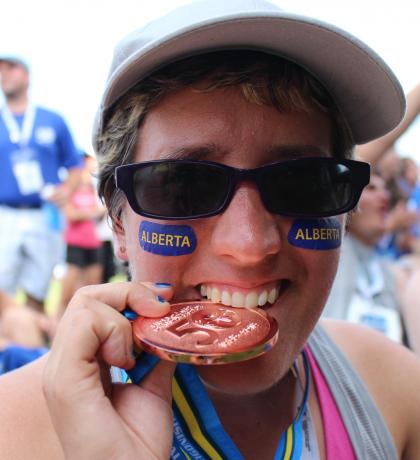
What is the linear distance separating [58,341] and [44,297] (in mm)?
5471

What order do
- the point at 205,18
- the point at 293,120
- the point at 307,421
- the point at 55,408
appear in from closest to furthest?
the point at 55,408 < the point at 205,18 < the point at 293,120 < the point at 307,421

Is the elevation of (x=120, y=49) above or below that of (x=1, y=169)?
above

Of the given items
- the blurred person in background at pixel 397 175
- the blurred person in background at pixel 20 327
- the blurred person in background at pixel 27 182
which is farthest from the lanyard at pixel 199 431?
the blurred person in background at pixel 27 182

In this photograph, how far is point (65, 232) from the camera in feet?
25.6

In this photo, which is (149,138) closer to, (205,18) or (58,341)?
(205,18)

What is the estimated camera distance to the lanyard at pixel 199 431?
1482 mm

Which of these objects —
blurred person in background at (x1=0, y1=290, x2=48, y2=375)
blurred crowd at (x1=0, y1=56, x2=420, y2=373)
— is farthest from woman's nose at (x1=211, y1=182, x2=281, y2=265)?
blurred person in background at (x1=0, y1=290, x2=48, y2=375)

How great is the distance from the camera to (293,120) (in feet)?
5.05

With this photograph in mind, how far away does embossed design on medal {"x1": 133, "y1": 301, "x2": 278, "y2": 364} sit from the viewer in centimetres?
123

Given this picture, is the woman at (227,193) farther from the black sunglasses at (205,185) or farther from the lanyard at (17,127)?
the lanyard at (17,127)

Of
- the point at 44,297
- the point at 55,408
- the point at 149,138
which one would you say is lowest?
the point at 44,297

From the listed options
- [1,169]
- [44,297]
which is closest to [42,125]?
[1,169]

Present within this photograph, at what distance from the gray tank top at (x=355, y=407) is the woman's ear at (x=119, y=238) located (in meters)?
0.77

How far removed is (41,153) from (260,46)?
5.11 metres
